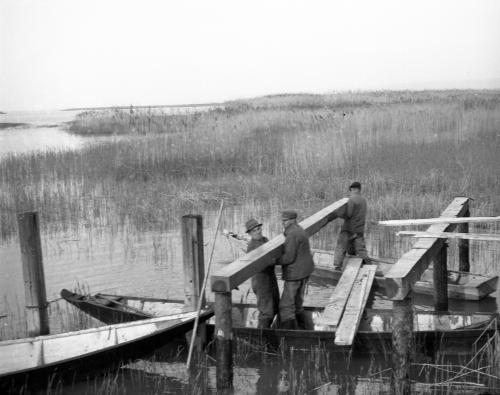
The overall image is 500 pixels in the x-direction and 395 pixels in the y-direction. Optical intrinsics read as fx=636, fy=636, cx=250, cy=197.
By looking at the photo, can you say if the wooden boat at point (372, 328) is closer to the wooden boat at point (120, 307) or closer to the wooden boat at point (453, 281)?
the wooden boat at point (120, 307)

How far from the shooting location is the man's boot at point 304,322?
856 centimetres

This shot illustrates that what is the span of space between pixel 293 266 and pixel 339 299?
109cm

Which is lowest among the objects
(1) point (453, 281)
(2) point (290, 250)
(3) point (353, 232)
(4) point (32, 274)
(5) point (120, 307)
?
(1) point (453, 281)

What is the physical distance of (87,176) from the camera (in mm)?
20484

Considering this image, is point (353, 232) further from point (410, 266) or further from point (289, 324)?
point (410, 266)

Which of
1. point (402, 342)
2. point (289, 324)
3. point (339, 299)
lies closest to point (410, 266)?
point (402, 342)

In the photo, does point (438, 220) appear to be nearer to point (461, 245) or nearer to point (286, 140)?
point (461, 245)

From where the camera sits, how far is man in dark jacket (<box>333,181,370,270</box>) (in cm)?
1109

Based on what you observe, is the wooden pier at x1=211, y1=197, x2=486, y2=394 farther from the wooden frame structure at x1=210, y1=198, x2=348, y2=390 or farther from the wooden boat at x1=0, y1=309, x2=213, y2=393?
the wooden boat at x1=0, y1=309, x2=213, y2=393

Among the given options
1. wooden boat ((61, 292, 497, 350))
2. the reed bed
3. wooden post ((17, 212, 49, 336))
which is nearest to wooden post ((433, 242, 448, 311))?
wooden boat ((61, 292, 497, 350))

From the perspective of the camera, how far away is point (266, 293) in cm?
852

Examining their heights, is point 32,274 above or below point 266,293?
above

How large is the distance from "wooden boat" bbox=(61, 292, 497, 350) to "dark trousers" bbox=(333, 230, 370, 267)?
251 centimetres

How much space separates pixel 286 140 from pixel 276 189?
421 centimetres
